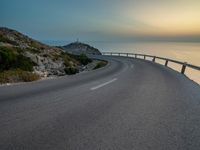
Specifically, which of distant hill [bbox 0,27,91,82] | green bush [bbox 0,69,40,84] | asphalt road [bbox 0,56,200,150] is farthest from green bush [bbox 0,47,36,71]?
asphalt road [bbox 0,56,200,150]

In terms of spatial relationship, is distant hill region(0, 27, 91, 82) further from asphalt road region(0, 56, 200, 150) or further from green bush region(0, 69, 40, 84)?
asphalt road region(0, 56, 200, 150)

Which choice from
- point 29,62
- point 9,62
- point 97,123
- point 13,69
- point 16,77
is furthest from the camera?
point 29,62

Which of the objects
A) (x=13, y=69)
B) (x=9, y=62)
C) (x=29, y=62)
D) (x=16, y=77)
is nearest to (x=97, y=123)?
(x=16, y=77)

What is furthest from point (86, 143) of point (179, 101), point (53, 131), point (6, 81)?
point (6, 81)

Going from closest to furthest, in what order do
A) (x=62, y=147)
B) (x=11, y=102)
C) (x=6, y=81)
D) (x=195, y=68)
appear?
1. (x=62, y=147)
2. (x=11, y=102)
3. (x=6, y=81)
4. (x=195, y=68)

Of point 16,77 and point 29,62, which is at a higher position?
point 16,77

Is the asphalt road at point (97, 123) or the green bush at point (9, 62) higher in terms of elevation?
the asphalt road at point (97, 123)

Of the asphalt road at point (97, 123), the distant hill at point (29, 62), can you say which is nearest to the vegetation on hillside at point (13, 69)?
the distant hill at point (29, 62)

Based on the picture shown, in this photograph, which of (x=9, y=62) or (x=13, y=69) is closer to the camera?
(x=13, y=69)

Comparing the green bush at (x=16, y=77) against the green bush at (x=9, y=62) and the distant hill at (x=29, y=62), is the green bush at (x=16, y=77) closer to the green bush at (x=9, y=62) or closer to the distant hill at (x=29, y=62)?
the distant hill at (x=29, y=62)

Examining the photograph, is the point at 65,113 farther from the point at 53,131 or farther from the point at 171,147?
the point at 171,147

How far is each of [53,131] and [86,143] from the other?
0.92m

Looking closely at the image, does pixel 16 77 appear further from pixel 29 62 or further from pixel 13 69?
pixel 29 62

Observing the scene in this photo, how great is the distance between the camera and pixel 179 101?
28.0 feet
